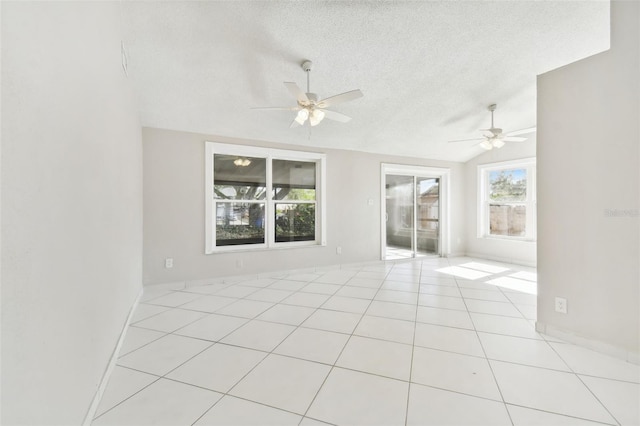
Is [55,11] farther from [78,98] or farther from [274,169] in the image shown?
[274,169]

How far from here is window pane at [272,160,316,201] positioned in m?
4.68

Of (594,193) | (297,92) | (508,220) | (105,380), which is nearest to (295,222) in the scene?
(297,92)

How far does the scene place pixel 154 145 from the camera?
12.2 ft

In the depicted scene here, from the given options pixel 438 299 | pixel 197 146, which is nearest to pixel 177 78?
pixel 197 146

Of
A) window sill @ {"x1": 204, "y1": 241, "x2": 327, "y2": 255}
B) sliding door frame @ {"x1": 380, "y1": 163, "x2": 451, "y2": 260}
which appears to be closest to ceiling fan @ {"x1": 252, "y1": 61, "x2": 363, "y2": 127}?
window sill @ {"x1": 204, "y1": 241, "x2": 327, "y2": 255}

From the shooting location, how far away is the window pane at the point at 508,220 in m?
5.46

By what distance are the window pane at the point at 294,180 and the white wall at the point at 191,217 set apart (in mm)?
306

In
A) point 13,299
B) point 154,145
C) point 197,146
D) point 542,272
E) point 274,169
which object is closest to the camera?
point 13,299

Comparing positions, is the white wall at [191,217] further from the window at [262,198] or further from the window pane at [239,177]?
the window pane at [239,177]

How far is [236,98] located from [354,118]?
177 centimetres

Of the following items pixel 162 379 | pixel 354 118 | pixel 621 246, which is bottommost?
pixel 162 379

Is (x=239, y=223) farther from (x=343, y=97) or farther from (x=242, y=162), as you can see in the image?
(x=343, y=97)

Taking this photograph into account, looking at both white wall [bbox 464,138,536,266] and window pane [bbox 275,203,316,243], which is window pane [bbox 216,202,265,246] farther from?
white wall [bbox 464,138,536,266]

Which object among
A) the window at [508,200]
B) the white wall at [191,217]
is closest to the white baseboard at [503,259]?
the window at [508,200]
